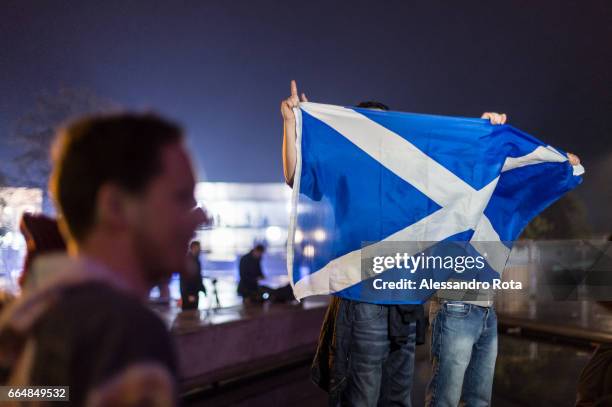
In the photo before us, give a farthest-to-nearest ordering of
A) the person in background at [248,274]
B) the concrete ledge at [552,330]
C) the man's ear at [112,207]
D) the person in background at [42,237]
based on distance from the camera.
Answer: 1. the person in background at [248,274]
2. the concrete ledge at [552,330]
3. the person in background at [42,237]
4. the man's ear at [112,207]

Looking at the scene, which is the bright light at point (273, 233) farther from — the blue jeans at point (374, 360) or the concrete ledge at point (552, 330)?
the blue jeans at point (374, 360)

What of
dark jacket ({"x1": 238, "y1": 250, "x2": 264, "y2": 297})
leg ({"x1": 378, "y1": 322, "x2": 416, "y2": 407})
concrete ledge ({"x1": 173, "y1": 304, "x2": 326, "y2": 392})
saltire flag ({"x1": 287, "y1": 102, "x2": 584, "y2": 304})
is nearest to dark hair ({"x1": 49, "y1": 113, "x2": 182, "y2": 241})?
saltire flag ({"x1": 287, "y1": 102, "x2": 584, "y2": 304})

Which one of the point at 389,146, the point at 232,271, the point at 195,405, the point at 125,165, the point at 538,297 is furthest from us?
the point at 232,271

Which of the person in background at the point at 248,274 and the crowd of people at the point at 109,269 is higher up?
the crowd of people at the point at 109,269

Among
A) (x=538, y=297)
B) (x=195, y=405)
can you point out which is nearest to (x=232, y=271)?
(x=538, y=297)

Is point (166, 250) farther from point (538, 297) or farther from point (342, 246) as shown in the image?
point (538, 297)

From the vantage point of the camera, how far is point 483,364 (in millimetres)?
3580

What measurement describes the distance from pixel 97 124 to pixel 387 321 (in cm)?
259

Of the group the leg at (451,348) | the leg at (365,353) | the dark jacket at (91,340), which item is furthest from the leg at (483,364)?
the dark jacket at (91,340)

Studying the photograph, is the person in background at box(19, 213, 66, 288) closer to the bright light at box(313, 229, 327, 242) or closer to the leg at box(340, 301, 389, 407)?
the bright light at box(313, 229, 327, 242)

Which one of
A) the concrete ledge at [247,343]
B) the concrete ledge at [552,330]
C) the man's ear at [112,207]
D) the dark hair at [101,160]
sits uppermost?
the dark hair at [101,160]

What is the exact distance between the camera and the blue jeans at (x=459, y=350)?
11.1 feet

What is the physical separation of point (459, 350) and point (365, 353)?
2.17 feet

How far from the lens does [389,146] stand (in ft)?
11.6
